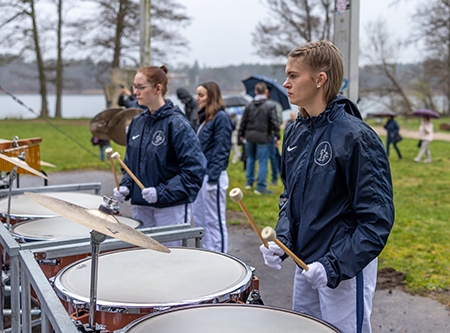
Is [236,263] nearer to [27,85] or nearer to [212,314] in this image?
[212,314]

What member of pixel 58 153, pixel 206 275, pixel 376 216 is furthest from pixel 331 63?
pixel 58 153

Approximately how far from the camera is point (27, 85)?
31.2 metres

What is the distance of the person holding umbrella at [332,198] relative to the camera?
202 cm

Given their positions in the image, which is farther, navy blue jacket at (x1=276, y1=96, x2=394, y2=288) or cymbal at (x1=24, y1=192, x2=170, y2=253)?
navy blue jacket at (x1=276, y1=96, x2=394, y2=288)

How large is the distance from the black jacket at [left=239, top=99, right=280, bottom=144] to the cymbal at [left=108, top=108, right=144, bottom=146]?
298cm

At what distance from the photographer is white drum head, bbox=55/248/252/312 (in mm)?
1991

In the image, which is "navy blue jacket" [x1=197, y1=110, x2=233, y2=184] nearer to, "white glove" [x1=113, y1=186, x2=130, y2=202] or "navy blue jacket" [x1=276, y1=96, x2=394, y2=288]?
"white glove" [x1=113, y1=186, x2=130, y2=202]

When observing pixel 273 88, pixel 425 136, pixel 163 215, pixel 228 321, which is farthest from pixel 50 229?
pixel 425 136

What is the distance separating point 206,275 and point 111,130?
4402 millimetres

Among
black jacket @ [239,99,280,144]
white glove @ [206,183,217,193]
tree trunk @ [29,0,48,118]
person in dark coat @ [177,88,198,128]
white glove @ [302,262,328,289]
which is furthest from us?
tree trunk @ [29,0,48,118]

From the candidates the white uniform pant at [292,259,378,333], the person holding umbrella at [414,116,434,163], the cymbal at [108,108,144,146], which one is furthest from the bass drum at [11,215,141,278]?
the person holding umbrella at [414,116,434,163]

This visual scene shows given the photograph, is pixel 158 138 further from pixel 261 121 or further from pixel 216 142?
pixel 261 121

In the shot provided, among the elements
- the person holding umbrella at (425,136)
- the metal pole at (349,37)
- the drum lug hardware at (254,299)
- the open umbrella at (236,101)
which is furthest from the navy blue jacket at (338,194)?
the open umbrella at (236,101)

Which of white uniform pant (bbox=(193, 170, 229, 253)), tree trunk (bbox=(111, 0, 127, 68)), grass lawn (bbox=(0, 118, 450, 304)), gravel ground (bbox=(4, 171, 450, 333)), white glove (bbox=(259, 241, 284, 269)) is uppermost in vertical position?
tree trunk (bbox=(111, 0, 127, 68))
